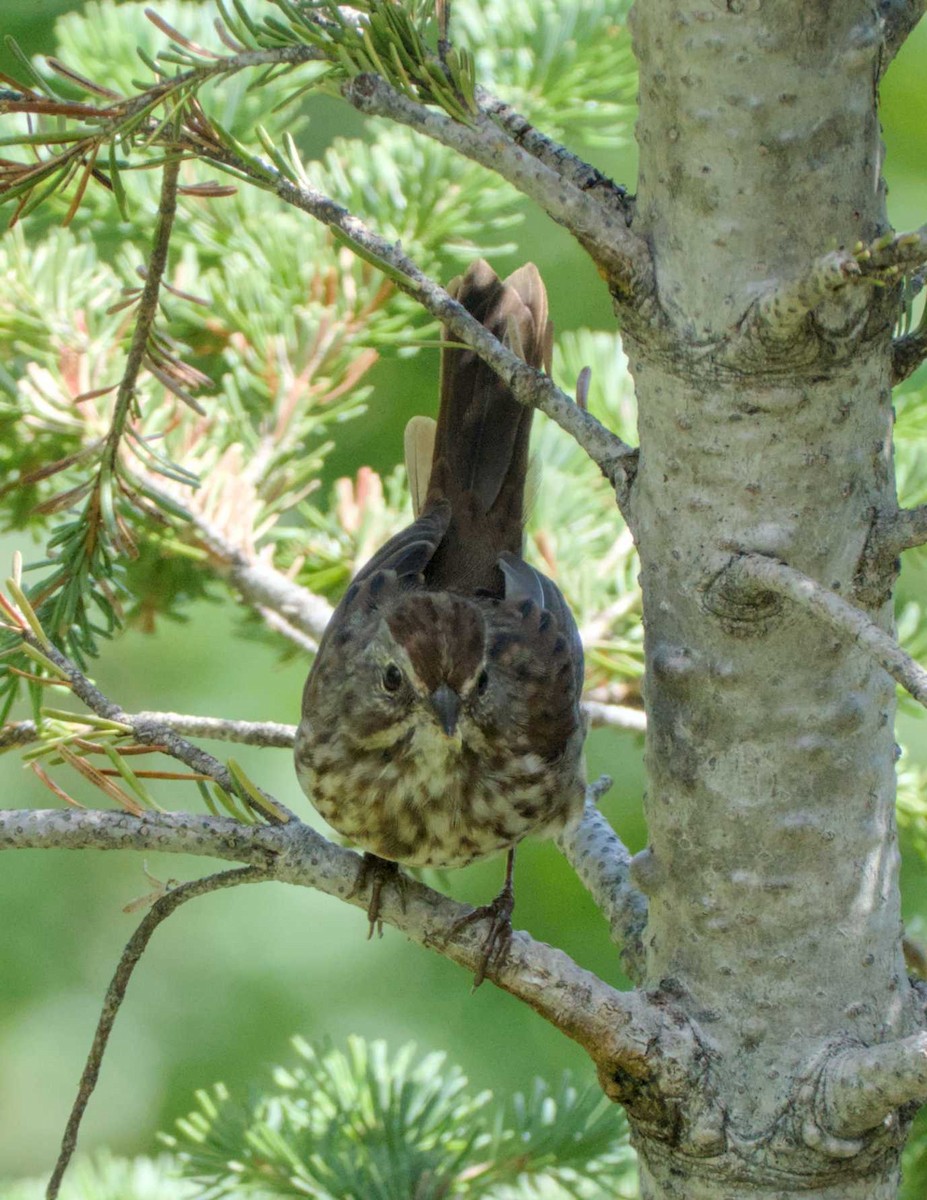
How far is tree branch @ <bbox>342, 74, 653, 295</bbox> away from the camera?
1341 mm

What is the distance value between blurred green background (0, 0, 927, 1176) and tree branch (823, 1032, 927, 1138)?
170 centimetres

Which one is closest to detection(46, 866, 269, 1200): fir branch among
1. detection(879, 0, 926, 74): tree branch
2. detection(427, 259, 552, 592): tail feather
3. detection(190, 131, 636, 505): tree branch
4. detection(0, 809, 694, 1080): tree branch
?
detection(0, 809, 694, 1080): tree branch

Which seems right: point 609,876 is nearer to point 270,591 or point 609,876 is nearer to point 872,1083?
point 872,1083

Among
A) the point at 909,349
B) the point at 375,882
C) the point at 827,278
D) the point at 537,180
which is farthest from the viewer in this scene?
the point at 375,882

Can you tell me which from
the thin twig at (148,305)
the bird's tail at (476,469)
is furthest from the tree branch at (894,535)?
the bird's tail at (476,469)

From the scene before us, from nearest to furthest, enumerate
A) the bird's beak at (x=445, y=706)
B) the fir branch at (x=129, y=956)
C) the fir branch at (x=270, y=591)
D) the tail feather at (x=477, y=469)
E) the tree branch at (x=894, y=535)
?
the tree branch at (x=894, y=535) < the fir branch at (x=129, y=956) < the bird's beak at (x=445, y=706) < the fir branch at (x=270, y=591) < the tail feather at (x=477, y=469)

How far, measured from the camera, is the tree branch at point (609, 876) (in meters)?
1.75

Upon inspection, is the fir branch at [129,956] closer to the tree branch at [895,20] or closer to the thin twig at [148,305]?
the thin twig at [148,305]

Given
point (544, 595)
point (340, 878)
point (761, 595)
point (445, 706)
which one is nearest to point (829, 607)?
point (761, 595)

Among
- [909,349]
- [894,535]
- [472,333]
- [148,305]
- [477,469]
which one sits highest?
[477,469]

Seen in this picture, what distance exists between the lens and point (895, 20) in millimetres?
1382

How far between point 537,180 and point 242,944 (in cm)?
254

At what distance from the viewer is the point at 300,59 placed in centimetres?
149

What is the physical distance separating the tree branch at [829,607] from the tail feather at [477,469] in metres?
1.41
